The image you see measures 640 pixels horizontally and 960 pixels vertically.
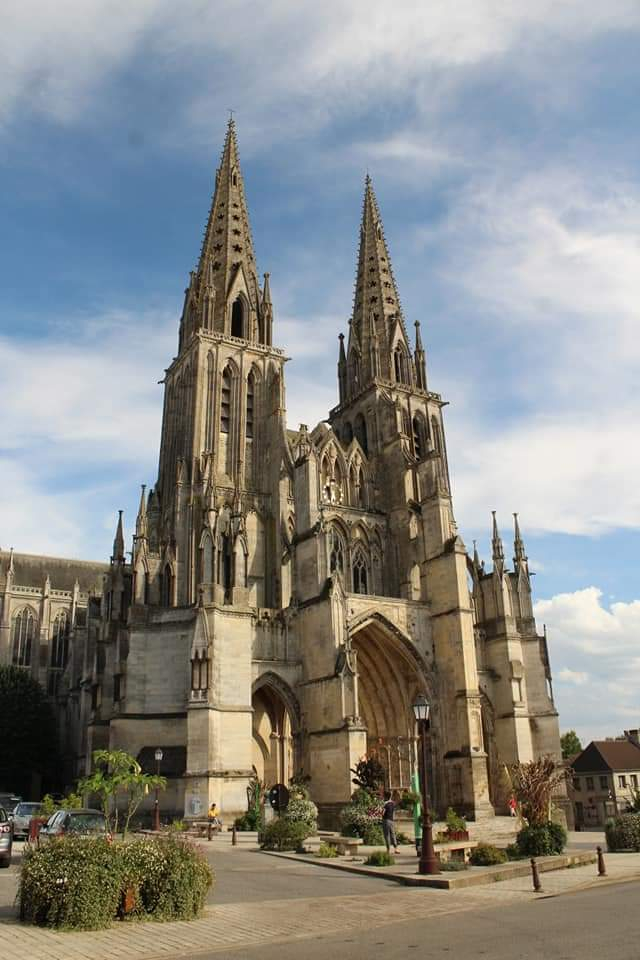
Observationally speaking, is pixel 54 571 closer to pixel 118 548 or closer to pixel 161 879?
pixel 118 548

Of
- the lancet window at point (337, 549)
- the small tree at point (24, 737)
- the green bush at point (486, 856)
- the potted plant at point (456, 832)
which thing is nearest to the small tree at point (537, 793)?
the green bush at point (486, 856)

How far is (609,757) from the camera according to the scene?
5591 cm

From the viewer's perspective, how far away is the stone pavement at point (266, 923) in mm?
8453

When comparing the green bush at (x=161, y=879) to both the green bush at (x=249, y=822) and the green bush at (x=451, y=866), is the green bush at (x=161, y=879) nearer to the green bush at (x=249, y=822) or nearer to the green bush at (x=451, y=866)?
the green bush at (x=451, y=866)

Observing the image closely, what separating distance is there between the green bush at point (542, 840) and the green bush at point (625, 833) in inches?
66.1

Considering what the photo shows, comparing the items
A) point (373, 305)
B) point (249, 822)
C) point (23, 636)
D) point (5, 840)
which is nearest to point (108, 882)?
point (5, 840)

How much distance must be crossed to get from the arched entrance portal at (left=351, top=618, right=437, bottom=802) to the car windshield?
19729mm

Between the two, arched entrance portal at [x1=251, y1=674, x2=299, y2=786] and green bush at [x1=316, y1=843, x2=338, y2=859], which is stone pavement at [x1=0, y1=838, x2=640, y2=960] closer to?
green bush at [x1=316, y1=843, x2=338, y2=859]

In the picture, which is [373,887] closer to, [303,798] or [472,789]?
[303,798]

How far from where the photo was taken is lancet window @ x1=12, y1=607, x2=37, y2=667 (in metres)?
58.8

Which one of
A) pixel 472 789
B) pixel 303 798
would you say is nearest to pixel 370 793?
pixel 303 798

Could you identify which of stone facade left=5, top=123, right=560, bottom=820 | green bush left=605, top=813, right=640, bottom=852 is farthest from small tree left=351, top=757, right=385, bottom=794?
green bush left=605, top=813, right=640, bottom=852

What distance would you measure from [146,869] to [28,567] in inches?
2271

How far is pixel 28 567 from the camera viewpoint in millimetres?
63688
